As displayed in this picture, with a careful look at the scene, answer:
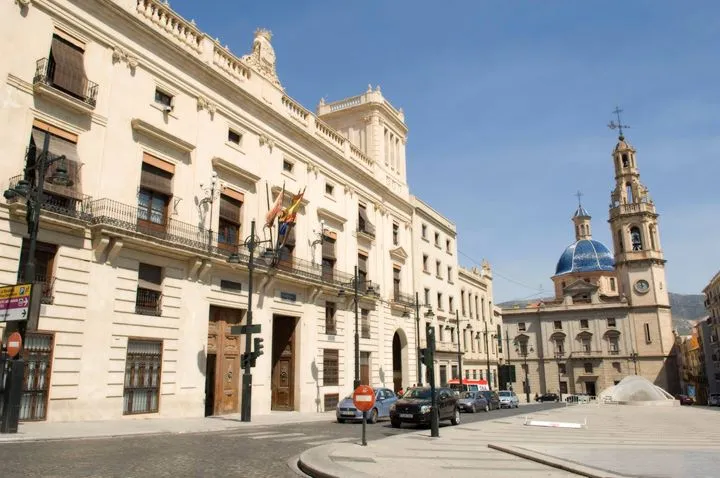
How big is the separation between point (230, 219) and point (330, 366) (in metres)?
10.5

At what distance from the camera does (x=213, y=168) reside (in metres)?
Answer: 24.5

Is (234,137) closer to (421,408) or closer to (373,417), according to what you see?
(373,417)

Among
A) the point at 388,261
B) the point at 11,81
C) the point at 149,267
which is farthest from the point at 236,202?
the point at 388,261

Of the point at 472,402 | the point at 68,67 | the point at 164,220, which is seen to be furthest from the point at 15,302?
the point at 472,402

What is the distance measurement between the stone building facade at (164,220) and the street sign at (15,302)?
7.77 feet

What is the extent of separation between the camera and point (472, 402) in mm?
31891

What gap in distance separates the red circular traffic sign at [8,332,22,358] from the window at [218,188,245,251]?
36.8ft

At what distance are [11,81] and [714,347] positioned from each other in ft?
305

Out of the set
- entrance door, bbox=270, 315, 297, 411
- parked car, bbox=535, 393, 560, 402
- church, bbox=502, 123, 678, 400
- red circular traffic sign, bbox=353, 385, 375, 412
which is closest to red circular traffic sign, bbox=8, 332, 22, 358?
red circular traffic sign, bbox=353, 385, 375, 412

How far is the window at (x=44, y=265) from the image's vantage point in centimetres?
1683

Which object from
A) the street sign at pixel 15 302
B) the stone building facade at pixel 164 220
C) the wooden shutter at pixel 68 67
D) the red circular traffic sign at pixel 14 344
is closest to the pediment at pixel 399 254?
the stone building facade at pixel 164 220

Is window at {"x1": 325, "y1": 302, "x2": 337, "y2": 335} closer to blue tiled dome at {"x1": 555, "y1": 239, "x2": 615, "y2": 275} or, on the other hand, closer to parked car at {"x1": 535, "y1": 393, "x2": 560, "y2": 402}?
parked car at {"x1": 535, "y1": 393, "x2": 560, "y2": 402}

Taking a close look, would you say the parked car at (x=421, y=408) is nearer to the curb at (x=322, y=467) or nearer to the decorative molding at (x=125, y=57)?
the curb at (x=322, y=467)

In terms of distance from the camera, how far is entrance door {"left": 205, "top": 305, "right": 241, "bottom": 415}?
23.3 metres
